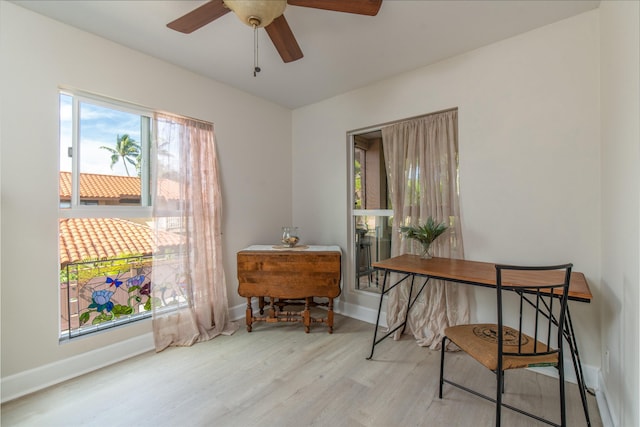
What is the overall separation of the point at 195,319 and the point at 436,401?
2067 millimetres

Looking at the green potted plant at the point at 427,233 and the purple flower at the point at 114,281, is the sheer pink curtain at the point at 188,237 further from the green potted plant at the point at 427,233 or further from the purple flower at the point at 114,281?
the green potted plant at the point at 427,233

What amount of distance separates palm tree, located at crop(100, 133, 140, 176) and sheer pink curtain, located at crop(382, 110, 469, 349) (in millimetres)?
2336

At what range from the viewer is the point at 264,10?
131cm

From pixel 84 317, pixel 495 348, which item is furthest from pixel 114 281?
pixel 495 348

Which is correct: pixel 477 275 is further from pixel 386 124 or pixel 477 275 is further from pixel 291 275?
pixel 386 124

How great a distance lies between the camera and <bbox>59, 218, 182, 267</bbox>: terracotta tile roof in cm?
201

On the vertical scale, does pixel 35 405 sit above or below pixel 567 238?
below

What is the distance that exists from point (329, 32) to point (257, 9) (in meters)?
0.83

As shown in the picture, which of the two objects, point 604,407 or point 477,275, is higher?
point 477,275

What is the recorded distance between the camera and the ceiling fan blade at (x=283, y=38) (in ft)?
4.99

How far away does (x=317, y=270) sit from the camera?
2.53 meters

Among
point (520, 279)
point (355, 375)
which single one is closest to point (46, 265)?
point (355, 375)

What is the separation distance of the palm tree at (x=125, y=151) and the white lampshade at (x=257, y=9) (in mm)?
1565

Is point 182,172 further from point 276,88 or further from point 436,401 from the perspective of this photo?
point 436,401
